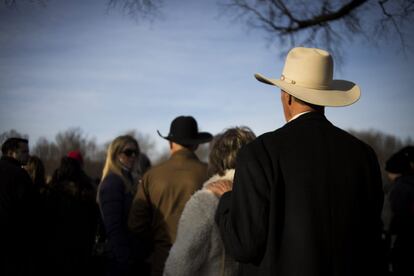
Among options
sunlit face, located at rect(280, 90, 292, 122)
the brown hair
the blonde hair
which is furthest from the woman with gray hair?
the blonde hair

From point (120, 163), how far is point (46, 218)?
39.2 inches

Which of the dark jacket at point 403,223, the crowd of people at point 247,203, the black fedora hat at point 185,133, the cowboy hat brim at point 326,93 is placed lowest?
the dark jacket at point 403,223

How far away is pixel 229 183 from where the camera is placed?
241 centimetres

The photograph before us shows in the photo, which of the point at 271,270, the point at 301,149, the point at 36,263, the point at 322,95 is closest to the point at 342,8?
the point at 322,95

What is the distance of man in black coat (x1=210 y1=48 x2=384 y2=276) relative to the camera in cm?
178

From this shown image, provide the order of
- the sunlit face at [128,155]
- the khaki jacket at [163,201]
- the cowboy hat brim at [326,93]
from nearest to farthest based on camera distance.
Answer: the cowboy hat brim at [326,93] → the khaki jacket at [163,201] → the sunlit face at [128,155]

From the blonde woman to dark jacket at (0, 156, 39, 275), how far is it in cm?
81

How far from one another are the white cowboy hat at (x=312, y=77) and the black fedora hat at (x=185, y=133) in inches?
56.1

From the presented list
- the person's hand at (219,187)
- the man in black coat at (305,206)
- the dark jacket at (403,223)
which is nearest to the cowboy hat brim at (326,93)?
the man in black coat at (305,206)

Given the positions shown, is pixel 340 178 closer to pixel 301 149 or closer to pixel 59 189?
pixel 301 149

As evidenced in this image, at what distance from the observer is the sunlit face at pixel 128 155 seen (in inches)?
163

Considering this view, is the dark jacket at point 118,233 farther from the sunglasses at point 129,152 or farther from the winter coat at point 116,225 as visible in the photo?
the sunglasses at point 129,152

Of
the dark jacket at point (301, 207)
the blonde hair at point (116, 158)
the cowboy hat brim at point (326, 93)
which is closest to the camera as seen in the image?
the dark jacket at point (301, 207)

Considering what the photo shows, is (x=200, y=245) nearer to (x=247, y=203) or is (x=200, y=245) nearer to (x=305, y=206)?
(x=247, y=203)
